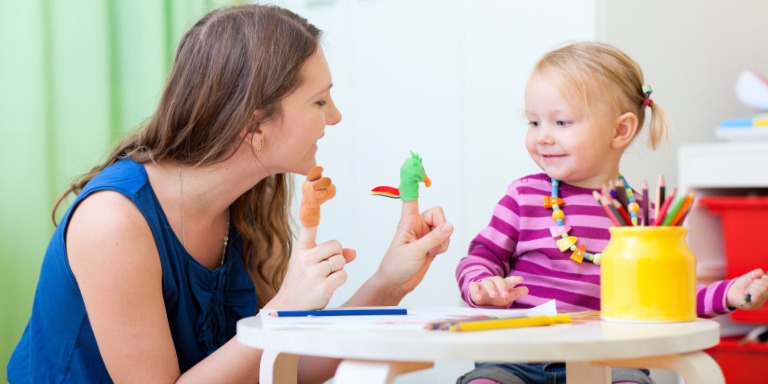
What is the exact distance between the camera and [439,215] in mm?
1179

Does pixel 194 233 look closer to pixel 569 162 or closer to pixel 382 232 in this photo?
pixel 569 162

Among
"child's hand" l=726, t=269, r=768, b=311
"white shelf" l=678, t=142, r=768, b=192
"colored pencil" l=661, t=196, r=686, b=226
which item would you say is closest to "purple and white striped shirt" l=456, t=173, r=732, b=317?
"child's hand" l=726, t=269, r=768, b=311

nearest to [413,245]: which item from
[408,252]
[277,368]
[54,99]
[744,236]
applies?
[408,252]

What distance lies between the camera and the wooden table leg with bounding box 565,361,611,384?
1072 mm

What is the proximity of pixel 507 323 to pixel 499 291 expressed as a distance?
0.20 metres

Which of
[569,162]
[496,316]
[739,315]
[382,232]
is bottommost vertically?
[739,315]

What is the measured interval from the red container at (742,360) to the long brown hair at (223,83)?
3.60 ft

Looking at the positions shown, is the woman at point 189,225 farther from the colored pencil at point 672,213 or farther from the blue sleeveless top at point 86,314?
the colored pencil at point 672,213

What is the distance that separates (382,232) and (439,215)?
2.83ft

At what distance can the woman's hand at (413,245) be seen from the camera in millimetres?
1147

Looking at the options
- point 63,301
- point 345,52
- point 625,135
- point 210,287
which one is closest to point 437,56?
point 345,52

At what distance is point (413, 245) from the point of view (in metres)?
1.17

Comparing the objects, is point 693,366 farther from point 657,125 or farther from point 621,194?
point 657,125

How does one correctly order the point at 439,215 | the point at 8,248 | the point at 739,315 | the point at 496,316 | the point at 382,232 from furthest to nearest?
the point at 382,232 → the point at 739,315 → the point at 8,248 → the point at 439,215 → the point at 496,316
